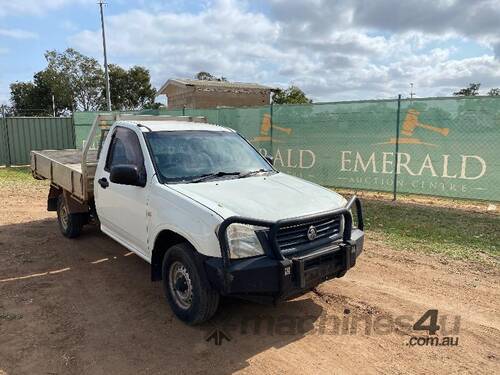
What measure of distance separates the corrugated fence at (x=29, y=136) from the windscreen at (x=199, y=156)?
53.3 ft

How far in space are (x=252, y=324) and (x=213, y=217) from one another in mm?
1252

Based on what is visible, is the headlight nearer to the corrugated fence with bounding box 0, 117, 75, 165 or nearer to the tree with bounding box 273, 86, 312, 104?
the corrugated fence with bounding box 0, 117, 75, 165

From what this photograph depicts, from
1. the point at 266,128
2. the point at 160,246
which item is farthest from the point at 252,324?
the point at 266,128

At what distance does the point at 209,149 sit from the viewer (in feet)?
15.8

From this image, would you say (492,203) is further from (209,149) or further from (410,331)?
(209,149)

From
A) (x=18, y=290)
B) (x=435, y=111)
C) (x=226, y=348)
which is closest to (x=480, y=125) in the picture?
(x=435, y=111)

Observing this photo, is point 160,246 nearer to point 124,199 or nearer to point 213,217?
point 124,199

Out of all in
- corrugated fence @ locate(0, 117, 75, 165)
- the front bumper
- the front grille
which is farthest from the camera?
corrugated fence @ locate(0, 117, 75, 165)

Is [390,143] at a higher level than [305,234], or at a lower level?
higher

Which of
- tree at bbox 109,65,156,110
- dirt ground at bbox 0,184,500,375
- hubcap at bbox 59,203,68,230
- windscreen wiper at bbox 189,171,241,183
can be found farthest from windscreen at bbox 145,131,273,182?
tree at bbox 109,65,156,110

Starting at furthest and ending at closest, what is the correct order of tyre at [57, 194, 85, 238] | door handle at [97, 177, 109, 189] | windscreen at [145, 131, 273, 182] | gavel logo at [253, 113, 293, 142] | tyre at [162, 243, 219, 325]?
1. gavel logo at [253, 113, 293, 142]
2. tyre at [57, 194, 85, 238]
3. door handle at [97, 177, 109, 189]
4. windscreen at [145, 131, 273, 182]
5. tyre at [162, 243, 219, 325]

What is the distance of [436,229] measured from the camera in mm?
7176

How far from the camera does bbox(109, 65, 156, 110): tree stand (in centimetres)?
5012

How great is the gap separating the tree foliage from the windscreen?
4519 centimetres
